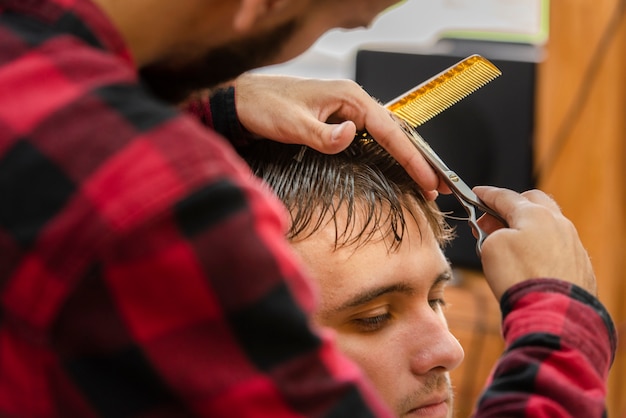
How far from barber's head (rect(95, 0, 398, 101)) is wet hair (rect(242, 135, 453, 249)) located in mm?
441

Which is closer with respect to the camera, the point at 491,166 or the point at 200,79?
the point at 200,79

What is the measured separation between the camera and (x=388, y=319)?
38.3 inches

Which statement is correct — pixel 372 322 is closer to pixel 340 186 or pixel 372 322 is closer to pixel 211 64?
pixel 340 186

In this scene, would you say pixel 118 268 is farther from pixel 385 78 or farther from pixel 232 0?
pixel 385 78

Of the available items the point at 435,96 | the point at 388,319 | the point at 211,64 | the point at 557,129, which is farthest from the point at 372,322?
the point at 557,129

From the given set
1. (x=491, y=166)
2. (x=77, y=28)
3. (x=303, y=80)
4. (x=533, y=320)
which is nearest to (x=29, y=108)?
(x=77, y=28)

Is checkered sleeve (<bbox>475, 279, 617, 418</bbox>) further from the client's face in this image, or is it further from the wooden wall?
the wooden wall

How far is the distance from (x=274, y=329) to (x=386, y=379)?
0.55 meters

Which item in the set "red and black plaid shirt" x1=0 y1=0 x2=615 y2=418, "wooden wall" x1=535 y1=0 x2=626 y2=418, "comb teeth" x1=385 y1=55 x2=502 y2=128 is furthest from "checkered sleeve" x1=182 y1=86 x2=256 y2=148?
"wooden wall" x1=535 y1=0 x2=626 y2=418

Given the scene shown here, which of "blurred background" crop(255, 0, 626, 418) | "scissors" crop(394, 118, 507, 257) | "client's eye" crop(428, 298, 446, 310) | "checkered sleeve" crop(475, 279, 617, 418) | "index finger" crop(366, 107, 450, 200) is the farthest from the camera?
"blurred background" crop(255, 0, 626, 418)

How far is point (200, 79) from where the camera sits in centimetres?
53

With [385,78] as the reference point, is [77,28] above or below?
above

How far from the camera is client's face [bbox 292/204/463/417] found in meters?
0.95

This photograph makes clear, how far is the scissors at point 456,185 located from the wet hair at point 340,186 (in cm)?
5
